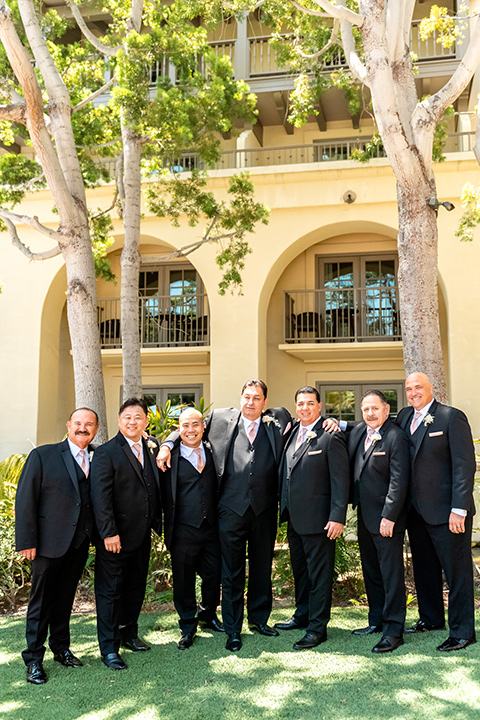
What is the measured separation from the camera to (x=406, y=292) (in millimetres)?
7371

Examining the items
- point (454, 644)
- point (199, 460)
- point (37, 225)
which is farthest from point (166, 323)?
point (454, 644)

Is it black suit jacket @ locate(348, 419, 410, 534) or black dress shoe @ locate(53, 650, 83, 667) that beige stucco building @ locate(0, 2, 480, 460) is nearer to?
black suit jacket @ locate(348, 419, 410, 534)

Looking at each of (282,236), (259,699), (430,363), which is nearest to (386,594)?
(259,699)

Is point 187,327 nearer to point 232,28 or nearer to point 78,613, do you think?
point 232,28

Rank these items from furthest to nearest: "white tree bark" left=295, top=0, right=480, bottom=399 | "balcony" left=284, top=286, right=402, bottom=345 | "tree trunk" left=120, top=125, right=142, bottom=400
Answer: "balcony" left=284, top=286, right=402, bottom=345
"tree trunk" left=120, top=125, right=142, bottom=400
"white tree bark" left=295, top=0, right=480, bottom=399

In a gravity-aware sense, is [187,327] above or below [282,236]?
below

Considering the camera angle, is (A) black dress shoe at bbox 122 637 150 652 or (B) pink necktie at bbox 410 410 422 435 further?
(B) pink necktie at bbox 410 410 422 435

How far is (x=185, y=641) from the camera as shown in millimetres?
5336

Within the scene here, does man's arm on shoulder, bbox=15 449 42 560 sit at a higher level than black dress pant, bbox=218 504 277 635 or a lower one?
higher

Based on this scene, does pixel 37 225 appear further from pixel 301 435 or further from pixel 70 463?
pixel 301 435

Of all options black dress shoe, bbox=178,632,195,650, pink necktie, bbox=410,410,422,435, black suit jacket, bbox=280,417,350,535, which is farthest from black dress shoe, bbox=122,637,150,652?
pink necktie, bbox=410,410,422,435

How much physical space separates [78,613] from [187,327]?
8.75m

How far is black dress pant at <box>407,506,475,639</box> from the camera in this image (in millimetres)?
5039

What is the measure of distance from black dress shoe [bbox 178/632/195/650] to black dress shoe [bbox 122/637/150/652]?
10.3 inches
